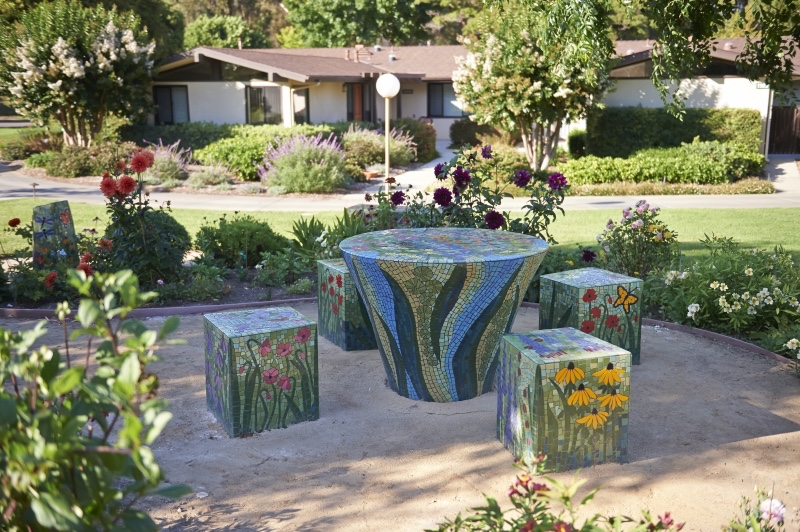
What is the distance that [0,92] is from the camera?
2230 cm

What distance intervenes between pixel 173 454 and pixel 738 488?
3004mm

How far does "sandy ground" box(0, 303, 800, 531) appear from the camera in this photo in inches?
151

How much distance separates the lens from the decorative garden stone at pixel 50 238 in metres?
8.12

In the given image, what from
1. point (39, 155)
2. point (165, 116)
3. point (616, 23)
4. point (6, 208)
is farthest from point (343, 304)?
point (616, 23)

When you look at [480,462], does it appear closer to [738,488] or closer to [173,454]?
[738,488]

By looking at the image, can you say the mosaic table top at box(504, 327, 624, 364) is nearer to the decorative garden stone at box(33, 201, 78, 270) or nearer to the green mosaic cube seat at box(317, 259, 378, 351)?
the green mosaic cube seat at box(317, 259, 378, 351)

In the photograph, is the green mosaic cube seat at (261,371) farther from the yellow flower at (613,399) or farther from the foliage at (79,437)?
the foliage at (79,437)

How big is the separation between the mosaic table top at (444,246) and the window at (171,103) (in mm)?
21324

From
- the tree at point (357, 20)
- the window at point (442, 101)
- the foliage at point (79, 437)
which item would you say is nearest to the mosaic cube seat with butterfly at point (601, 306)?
the foliage at point (79, 437)

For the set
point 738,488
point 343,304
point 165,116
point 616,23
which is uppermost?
point 616,23

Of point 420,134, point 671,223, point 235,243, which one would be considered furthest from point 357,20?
point 235,243

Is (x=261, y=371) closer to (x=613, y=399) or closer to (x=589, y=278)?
(x=613, y=399)

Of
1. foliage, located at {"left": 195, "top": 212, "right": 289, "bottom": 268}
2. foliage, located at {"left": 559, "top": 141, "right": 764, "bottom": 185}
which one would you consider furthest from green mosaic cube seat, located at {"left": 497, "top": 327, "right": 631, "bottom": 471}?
foliage, located at {"left": 559, "top": 141, "right": 764, "bottom": 185}

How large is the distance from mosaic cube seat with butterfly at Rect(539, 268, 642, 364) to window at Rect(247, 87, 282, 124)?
798 inches
